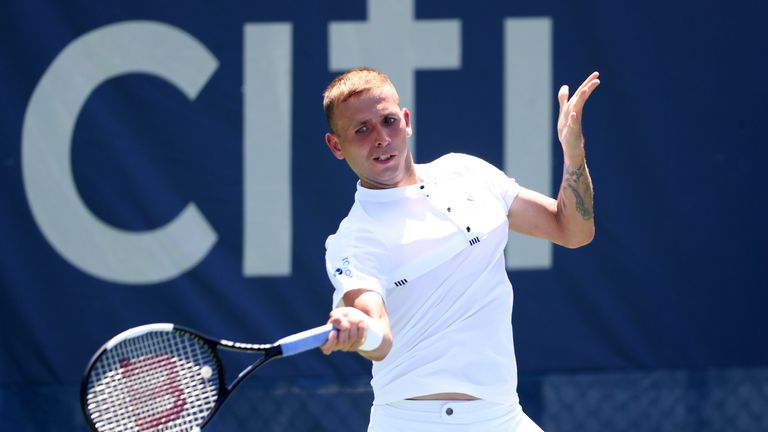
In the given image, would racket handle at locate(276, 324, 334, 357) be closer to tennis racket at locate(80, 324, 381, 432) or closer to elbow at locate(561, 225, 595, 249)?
tennis racket at locate(80, 324, 381, 432)

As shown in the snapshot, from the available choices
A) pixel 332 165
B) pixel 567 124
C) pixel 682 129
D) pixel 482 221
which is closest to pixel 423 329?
pixel 482 221

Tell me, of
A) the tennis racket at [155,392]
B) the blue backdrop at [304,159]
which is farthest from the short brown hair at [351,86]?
the blue backdrop at [304,159]

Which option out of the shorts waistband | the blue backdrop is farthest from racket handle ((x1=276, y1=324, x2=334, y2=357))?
the blue backdrop

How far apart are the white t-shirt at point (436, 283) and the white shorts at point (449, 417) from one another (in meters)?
0.02

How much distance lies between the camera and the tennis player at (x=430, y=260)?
9.12 ft

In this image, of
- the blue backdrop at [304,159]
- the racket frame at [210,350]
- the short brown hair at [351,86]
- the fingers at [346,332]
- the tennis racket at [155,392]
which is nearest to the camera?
the fingers at [346,332]

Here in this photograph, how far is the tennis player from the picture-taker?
2779mm

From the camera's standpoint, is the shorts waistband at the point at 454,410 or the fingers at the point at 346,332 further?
the shorts waistband at the point at 454,410

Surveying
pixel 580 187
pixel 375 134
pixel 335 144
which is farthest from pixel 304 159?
pixel 580 187

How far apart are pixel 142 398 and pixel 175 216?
4.96 ft

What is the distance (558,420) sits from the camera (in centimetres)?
424

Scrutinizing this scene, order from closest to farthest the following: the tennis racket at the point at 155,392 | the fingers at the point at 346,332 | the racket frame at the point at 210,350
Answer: the fingers at the point at 346,332, the racket frame at the point at 210,350, the tennis racket at the point at 155,392

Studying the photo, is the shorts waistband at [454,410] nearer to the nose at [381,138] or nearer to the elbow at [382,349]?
the elbow at [382,349]

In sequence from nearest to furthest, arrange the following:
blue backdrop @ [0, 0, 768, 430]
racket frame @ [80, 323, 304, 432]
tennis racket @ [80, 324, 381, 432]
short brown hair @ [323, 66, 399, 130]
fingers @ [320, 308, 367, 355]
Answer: fingers @ [320, 308, 367, 355] → racket frame @ [80, 323, 304, 432] → tennis racket @ [80, 324, 381, 432] → short brown hair @ [323, 66, 399, 130] → blue backdrop @ [0, 0, 768, 430]
